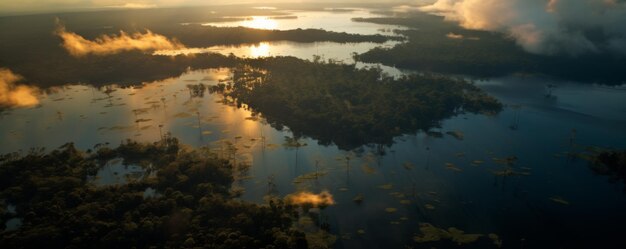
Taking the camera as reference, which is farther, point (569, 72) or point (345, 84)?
point (569, 72)

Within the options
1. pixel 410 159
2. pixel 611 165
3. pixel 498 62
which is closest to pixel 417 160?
pixel 410 159

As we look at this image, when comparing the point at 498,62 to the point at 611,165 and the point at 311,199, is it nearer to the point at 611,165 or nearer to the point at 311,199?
the point at 611,165

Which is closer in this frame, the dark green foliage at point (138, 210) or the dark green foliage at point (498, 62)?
the dark green foliage at point (138, 210)

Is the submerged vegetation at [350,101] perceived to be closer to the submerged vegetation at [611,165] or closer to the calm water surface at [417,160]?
the calm water surface at [417,160]

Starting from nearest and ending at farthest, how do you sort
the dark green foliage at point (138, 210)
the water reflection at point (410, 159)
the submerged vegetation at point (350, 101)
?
1. the dark green foliage at point (138, 210)
2. the water reflection at point (410, 159)
3. the submerged vegetation at point (350, 101)

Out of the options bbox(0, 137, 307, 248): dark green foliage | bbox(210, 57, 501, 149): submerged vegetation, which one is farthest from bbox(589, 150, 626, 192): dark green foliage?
bbox(0, 137, 307, 248): dark green foliage

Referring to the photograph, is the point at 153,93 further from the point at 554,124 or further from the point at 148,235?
the point at 554,124

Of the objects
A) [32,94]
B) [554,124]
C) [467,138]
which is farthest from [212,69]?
[554,124]

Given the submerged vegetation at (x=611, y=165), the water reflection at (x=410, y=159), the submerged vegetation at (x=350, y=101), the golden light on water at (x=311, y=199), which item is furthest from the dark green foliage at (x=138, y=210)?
the submerged vegetation at (x=611, y=165)
